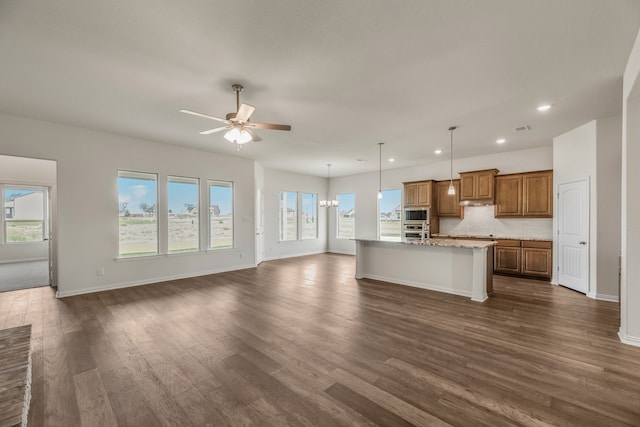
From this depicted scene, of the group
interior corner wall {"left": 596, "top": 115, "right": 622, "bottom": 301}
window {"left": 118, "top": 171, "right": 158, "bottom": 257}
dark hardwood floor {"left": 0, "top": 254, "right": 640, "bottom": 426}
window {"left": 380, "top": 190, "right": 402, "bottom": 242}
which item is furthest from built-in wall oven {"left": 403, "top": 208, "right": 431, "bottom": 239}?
window {"left": 118, "top": 171, "right": 158, "bottom": 257}

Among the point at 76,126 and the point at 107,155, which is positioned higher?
the point at 76,126

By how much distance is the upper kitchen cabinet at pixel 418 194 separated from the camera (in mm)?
7414

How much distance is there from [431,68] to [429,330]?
2.95 m

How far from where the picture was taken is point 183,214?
6125 mm

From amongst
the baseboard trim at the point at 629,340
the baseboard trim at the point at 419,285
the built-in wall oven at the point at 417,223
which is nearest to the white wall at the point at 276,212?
the built-in wall oven at the point at 417,223

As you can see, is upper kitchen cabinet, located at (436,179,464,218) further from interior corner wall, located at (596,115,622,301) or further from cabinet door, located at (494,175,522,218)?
interior corner wall, located at (596,115,622,301)

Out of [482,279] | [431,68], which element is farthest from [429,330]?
[431,68]

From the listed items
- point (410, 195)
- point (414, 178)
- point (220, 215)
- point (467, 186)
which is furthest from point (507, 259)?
point (220, 215)

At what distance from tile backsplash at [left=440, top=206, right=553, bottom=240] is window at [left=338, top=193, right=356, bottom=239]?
126 inches

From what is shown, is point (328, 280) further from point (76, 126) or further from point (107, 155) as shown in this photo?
point (76, 126)

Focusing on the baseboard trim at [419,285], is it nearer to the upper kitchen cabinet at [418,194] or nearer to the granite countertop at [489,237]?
the granite countertop at [489,237]

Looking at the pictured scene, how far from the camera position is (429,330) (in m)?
3.25

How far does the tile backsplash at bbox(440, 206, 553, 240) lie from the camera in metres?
6.17

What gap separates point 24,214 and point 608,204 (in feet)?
45.9
